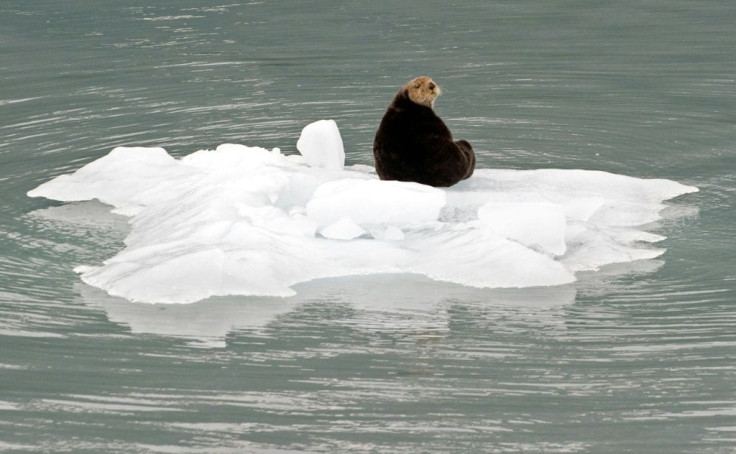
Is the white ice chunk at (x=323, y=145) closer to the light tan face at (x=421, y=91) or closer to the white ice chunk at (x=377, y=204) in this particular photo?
the light tan face at (x=421, y=91)

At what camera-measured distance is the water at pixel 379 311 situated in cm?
443

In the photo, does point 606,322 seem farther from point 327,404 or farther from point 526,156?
point 526,156

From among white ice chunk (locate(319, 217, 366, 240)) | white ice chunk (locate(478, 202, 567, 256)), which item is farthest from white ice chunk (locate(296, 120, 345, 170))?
white ice chunk (locate(478, 202, 567, 256))

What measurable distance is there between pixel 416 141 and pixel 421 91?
231 mm

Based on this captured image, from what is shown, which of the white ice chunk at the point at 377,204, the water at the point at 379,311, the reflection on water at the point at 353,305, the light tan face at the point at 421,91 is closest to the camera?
the water at the point at 379,311

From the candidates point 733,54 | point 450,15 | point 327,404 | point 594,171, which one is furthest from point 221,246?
point 450,15

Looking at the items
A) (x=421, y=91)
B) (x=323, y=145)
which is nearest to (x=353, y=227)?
(x=421, y=91)

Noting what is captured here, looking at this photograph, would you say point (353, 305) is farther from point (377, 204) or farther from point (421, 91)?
point (421, 91)

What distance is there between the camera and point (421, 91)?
662 cm

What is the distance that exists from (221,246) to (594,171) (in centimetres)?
231

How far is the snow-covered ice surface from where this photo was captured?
5.73 meters

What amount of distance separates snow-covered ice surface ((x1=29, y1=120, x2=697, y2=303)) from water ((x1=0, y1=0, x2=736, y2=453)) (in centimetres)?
12

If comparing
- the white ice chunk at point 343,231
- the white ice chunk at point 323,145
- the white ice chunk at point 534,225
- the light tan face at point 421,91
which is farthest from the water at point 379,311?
the light tan face at point 421,91

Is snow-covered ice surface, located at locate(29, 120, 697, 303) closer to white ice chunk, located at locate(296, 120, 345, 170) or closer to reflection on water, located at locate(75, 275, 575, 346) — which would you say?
reflection on water, located at locate(75, 275, 575, 346)
